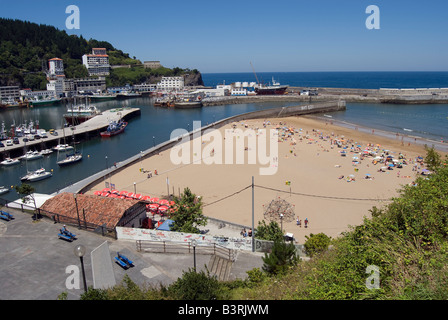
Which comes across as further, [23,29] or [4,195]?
[23,29]

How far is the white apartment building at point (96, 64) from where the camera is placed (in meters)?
130

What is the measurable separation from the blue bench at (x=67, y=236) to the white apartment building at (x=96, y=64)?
5140 inches

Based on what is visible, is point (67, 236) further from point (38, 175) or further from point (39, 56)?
point (39, 56)

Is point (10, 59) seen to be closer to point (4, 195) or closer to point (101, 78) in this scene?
point (101, 78)

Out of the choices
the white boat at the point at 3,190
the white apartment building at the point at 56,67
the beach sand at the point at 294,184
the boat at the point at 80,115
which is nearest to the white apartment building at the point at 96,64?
the white apartment building at the point at 56,67

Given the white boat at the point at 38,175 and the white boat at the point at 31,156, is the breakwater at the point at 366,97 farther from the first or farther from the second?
the white boat at the point at 38,175

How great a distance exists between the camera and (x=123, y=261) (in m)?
10.6

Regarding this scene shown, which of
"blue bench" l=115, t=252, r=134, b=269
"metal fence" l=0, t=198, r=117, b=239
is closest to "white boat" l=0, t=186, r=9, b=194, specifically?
"metal fence" l=0, t=198, r=117, b=239

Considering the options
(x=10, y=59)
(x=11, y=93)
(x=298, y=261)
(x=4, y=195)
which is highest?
(x=10, y=59)

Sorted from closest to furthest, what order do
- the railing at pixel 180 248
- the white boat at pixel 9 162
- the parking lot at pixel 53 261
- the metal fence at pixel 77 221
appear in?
1. the parking lot at pixel 53 261
2. the railing at pixel 180 248
3. the metal fence at pixel 77 221
4. the white boat at pixel 9 162

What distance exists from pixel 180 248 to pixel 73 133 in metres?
37.4

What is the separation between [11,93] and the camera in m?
94.4

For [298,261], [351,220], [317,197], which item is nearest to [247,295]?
[298,261]

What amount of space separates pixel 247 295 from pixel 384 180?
20.5 m
